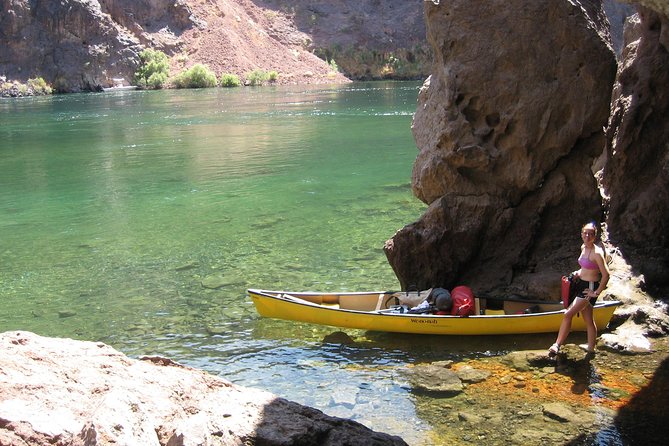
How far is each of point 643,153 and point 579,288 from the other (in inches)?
126

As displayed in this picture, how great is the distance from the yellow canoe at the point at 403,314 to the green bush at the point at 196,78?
225ft

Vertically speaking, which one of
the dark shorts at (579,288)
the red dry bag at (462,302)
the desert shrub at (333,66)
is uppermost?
the desert shrub at (333,66)

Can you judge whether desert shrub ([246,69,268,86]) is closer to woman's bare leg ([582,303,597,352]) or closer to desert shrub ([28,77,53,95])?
desert shrub ([28,77,53,95])

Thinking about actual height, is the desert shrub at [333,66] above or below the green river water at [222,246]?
above

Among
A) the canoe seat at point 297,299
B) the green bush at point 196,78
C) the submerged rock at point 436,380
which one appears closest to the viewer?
the submerged rock at point 436,380

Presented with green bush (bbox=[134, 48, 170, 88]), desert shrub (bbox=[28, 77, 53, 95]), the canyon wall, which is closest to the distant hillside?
green bush (bbox=[134, 48, 170, 88])

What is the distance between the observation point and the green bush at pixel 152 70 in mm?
76438

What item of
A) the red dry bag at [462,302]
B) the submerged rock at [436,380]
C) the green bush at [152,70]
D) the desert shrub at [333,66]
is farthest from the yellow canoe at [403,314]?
the desert shrub at [333,66]

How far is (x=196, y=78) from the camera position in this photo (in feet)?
251

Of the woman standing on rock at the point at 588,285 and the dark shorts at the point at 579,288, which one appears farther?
the dark shorts at the point at 579,288

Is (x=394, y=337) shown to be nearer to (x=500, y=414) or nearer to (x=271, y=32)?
(x=500, y=414)

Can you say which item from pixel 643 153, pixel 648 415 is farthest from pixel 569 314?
pixel 643 153

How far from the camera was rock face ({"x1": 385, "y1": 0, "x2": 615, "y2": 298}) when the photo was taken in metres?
10.8

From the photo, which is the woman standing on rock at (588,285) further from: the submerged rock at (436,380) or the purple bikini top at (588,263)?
the submerged rock at (436,380)
